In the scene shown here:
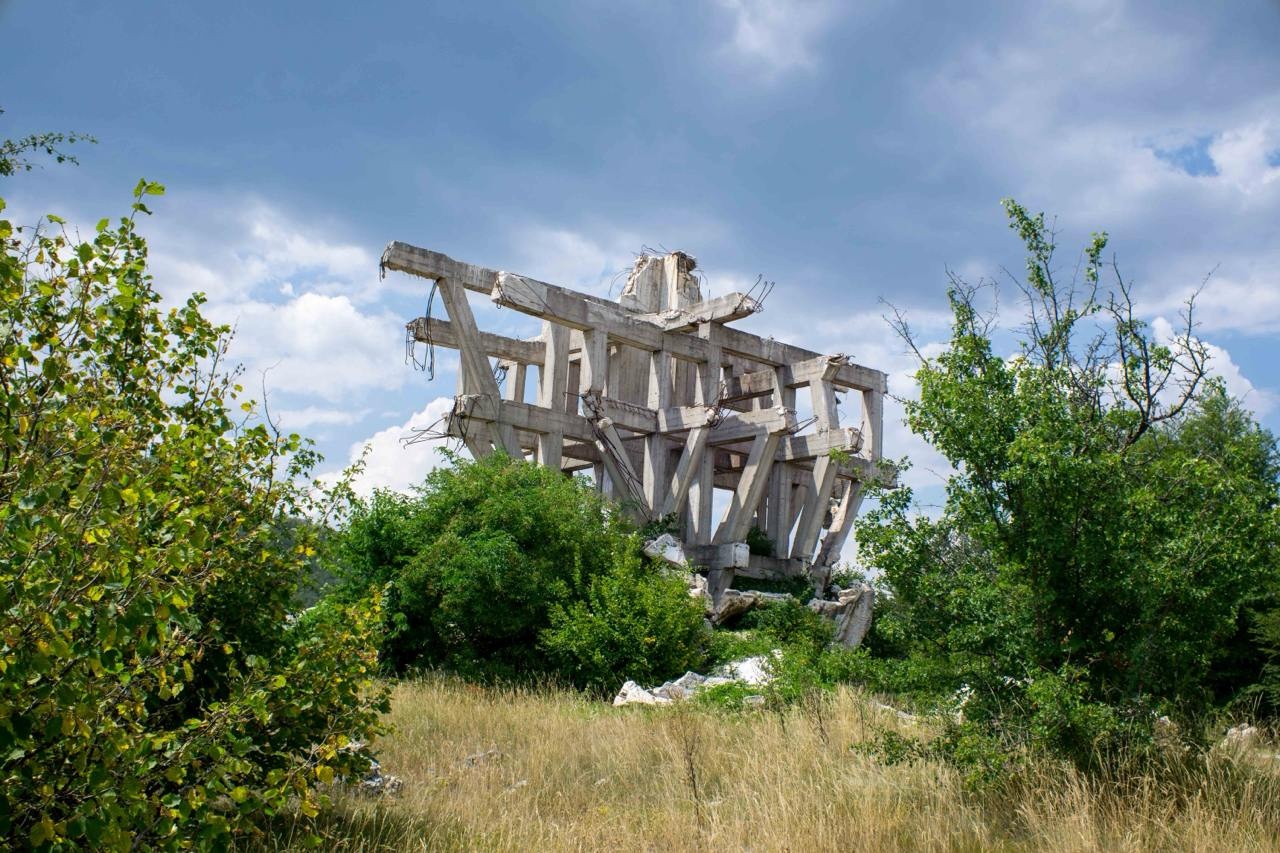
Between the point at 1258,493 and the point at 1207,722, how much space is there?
1795 millimetres

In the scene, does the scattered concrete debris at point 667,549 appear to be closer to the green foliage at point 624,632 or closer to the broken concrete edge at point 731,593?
the broken concrete edge at point 731,593

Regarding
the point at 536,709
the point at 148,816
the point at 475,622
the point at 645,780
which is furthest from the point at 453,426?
the point at 148,816

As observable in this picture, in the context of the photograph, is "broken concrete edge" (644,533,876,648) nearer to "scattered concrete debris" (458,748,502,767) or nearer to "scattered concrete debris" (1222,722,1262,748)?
"scattered concrete debris" (458,748,502,767)

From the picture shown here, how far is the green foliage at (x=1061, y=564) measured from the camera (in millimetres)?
7598

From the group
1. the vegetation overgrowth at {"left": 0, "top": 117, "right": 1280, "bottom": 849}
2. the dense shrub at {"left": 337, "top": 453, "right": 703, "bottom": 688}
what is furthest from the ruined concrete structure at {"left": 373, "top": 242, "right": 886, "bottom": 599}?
the vegetation overgrowth at {"left": 0, "top": 117, "right": 1280, "bottom": 849}

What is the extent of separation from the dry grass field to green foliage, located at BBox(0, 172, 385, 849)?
1.20 m

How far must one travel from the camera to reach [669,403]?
74.1 ft

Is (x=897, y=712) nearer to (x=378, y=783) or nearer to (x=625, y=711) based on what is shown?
(x=625, y=711)

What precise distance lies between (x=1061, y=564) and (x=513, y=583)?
31.2 feet

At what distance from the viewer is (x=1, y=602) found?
3.21 metres

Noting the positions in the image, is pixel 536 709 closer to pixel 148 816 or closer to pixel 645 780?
pixel 645 780

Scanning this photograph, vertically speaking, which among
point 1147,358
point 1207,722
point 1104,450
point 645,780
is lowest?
point 645,780

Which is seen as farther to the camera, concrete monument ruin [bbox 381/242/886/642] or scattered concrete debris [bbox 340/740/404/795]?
concrete monument ruin [bbox 381/242/886/642]

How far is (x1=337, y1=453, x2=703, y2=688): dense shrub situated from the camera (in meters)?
15.8
